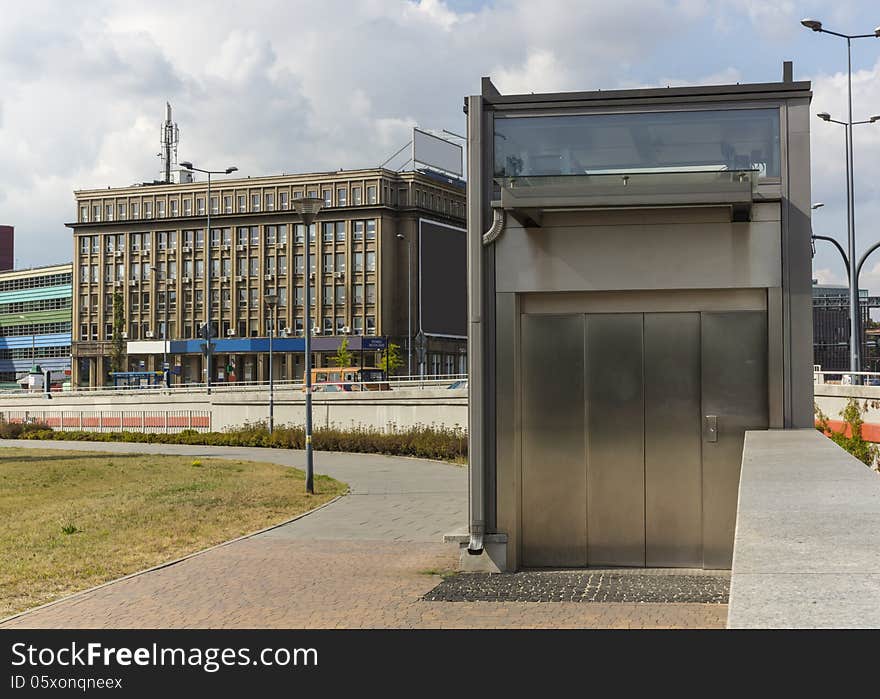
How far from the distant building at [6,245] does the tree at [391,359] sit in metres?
108

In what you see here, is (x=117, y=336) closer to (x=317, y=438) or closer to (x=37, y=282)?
(x=37, y=282)

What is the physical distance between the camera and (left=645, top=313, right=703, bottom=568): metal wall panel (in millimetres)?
11797

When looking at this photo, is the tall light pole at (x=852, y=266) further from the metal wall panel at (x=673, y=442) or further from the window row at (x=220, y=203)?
the window row at (x=220, y=203)

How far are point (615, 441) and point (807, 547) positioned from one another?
6.96 m

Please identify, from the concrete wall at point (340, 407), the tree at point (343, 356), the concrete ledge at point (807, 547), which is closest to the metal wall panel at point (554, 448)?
the concrete ledge at point (807, 547)

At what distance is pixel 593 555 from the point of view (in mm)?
11938

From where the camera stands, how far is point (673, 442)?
1189 cm

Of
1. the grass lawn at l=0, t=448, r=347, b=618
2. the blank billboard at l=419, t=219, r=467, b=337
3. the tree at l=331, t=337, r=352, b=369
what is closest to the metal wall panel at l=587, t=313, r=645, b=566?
the grass lawn at l=0, t=448, r=347, b=618

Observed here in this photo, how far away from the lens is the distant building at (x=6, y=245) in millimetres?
186163

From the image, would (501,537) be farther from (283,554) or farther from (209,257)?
(209,257)

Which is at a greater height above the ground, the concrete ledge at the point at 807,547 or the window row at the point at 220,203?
the window row at the point at 220,203

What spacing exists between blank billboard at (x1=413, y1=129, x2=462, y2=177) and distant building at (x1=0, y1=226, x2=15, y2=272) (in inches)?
4019

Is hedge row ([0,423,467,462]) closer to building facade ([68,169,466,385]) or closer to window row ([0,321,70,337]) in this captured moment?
building facade ([68,169,466,385])

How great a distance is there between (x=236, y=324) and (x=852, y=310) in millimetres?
78851
